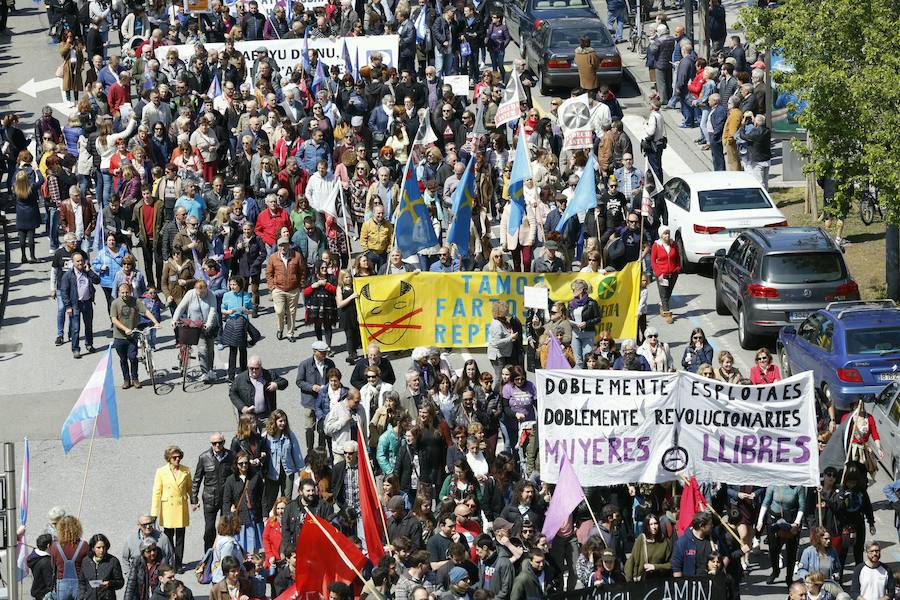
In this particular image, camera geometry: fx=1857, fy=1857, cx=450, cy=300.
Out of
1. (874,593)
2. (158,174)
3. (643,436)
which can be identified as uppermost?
(158,174)

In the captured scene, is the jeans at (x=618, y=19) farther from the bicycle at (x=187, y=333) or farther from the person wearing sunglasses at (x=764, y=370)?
the person wearing sunglasses at (x=764, y=370)

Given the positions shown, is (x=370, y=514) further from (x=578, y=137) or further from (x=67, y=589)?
(x=578, y=137)

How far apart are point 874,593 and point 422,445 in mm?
5215

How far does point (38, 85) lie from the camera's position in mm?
43312

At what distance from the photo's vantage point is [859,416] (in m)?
20.8

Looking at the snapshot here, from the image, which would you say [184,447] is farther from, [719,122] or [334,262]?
[719,122]

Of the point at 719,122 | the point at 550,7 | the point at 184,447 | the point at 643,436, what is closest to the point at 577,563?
the point at 643,436

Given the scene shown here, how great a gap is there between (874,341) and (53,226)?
14.2 m

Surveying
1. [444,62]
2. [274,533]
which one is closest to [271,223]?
[274,533]

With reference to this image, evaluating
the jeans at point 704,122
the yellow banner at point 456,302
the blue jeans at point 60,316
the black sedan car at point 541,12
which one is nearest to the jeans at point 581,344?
the yellow banner at point 456,302

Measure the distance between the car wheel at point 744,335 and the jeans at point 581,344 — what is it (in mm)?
2745

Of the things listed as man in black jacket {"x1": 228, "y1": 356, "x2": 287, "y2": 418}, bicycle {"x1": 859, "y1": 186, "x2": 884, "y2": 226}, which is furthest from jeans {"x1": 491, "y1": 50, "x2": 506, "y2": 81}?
man in black jacket {"x1": 228, "y1": 356, "x2": 287, "y2": 418}

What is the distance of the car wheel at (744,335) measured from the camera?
26.2m

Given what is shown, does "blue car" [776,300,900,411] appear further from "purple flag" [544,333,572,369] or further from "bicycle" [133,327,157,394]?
"bicycle" [133,327,157,394]
